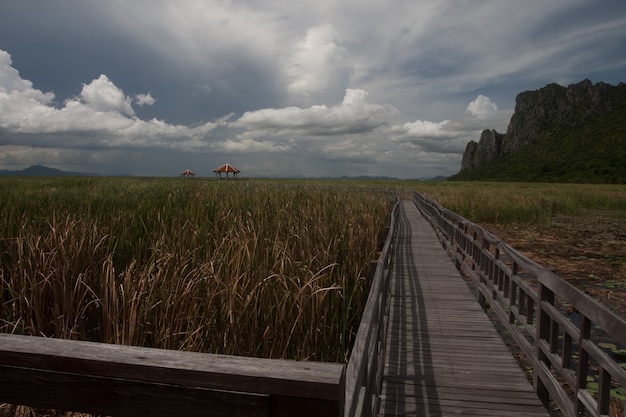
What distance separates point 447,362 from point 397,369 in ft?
1.83

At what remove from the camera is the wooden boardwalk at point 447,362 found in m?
2.96

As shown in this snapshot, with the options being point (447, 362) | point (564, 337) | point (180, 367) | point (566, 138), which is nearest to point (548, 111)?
point (566, 138)

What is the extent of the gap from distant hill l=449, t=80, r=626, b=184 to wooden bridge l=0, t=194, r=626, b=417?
7684 centimetres

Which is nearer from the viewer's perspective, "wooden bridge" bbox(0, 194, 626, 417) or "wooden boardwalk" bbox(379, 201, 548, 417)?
"wooden bridge" bbox(0, 194, 626, 417)

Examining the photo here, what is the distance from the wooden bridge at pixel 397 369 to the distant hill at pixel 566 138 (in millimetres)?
76837

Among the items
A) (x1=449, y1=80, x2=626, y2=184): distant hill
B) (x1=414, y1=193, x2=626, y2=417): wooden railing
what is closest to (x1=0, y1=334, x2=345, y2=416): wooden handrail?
(x1=414, y1=193, x2=626, y2=417): wooden railing

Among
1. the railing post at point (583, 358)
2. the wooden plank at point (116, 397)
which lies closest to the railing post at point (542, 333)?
the railing post at point (583, 358)

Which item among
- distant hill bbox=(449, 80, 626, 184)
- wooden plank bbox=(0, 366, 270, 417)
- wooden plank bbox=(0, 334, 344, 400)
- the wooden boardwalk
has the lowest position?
the wooden boardwalk

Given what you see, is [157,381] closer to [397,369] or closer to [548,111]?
[397,369]

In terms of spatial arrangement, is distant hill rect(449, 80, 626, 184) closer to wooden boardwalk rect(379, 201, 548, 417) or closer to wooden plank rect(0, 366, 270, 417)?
wooden boardwalk rect(379, 201, 548, 417)

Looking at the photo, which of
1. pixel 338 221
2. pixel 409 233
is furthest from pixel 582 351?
pixel 409 233

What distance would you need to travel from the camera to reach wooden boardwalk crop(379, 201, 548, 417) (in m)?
2.96

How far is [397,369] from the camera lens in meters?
3.53

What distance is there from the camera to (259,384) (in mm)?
853
